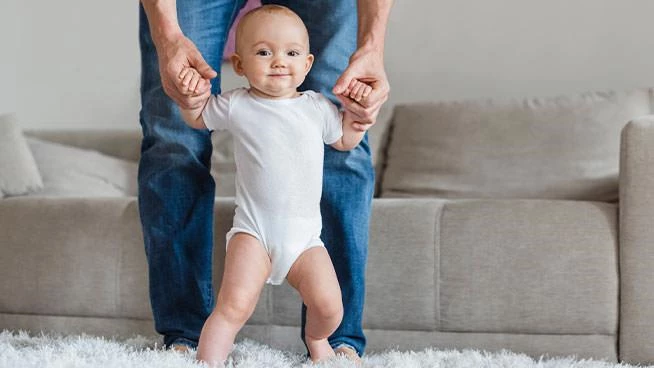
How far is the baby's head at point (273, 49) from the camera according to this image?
4.44 ft

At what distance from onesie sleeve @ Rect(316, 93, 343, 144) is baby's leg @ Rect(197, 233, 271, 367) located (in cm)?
20

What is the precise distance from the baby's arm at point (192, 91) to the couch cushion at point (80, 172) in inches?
49.7

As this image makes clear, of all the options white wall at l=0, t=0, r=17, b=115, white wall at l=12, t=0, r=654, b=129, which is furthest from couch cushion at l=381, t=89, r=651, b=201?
white wall at l=0, t=0, r=17, b=115

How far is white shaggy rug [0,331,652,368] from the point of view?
1229mm

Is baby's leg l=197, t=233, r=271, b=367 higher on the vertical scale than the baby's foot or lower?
higher

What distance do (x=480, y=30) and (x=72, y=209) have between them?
1492 mm

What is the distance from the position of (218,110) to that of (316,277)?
29cm

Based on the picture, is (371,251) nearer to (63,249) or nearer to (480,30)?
(63,249)

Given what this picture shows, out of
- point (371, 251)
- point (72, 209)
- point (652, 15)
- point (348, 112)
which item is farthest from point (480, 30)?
point (348, 112)

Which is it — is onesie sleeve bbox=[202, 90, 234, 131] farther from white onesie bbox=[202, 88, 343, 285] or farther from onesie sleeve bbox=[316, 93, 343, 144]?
onesie sleeve bbox=[316, 93, 343, 144]

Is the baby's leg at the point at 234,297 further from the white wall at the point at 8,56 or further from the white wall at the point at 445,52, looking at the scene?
the white wall at the point at 8,56

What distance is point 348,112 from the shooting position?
1416 mm

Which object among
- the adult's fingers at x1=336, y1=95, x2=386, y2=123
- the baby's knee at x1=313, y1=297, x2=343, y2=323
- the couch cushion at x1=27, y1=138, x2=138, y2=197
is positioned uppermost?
the adult's fingers at x1=336, y1=95, x2=386, y2=123

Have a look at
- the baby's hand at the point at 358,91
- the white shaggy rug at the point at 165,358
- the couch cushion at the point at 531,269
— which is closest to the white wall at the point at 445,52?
the couch cushion at the point at 531,269
